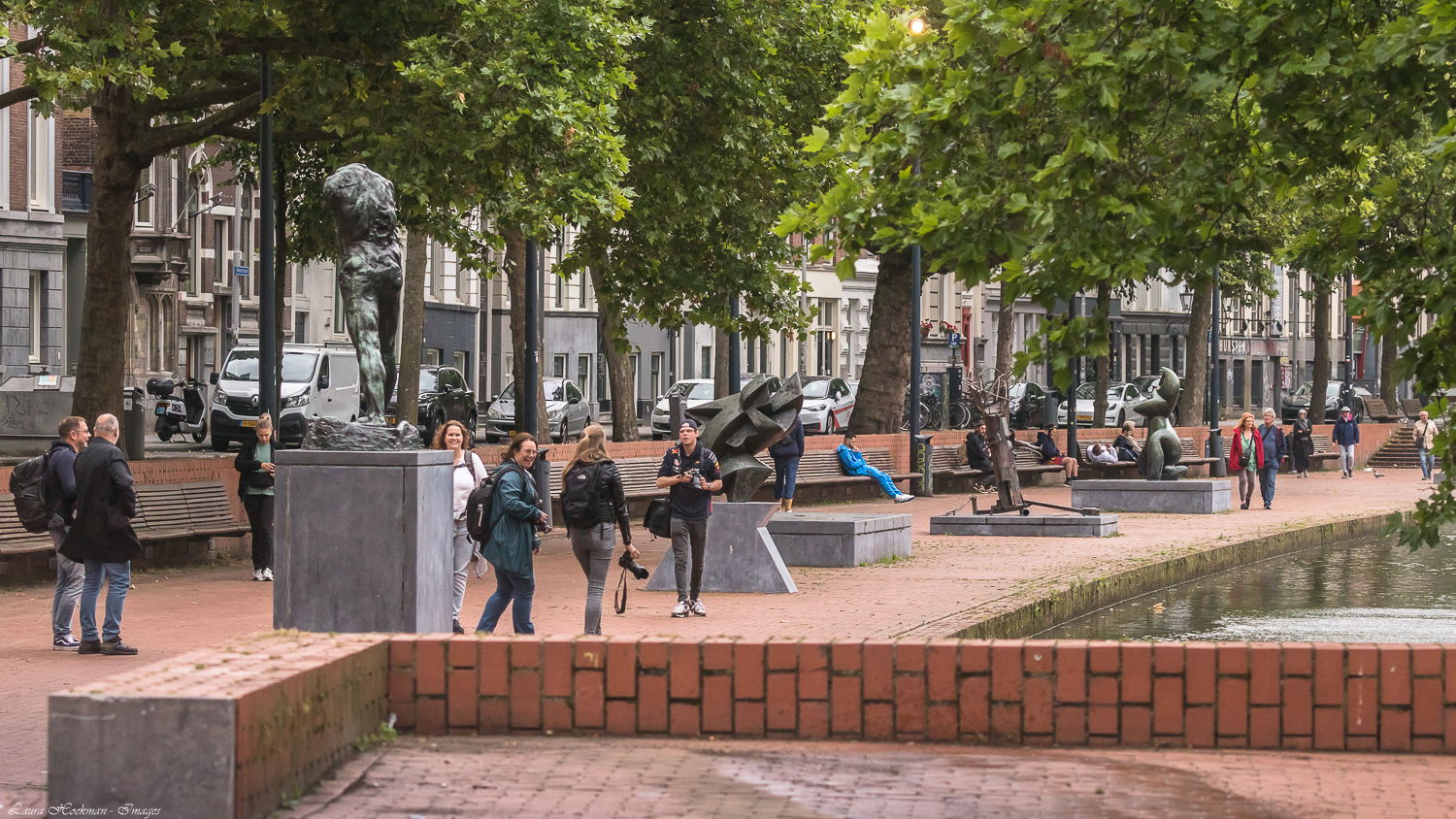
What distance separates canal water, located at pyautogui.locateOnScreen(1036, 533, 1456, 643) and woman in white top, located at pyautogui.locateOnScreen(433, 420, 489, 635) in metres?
4.12

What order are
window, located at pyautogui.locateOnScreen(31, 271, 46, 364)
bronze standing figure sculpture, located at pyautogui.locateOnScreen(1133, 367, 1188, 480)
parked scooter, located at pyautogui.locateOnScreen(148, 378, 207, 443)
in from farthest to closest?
1. window, located at pyautogui.locateOnScreen(31, 271, 46, 364)
2. parked scooter, located at pyautogui.locateOnScreen(148, 378, 207, 443)
3. bronze standing figure sculpture, located at pyautogui.locateOnScreen(1133, 367, 1188, 480)

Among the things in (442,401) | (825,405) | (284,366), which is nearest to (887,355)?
(442,401)

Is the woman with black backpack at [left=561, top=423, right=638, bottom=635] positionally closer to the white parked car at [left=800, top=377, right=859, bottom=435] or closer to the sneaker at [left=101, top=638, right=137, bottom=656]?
the sneaker at [left=101, top=638, right=137, bottom=656]

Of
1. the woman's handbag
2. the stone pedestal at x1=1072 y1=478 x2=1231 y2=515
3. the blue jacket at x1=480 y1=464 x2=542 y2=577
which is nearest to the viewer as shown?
the blue jacket at x1=480 y1=464 x2=542 y2=577

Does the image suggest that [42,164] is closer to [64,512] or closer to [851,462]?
[851,462]

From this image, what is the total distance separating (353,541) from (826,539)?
9.42m

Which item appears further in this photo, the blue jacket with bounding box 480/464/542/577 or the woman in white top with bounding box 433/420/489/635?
the woman in white top with bounding box 433/420/489/635

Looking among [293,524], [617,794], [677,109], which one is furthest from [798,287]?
[617,794]

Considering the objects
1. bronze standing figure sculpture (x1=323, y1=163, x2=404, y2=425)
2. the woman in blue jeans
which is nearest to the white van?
the woman in blue jeans

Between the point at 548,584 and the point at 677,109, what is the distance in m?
8.55

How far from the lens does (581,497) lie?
44.9 feet

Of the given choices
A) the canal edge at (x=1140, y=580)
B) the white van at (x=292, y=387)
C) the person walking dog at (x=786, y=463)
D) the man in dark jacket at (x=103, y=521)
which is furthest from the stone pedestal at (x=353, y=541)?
the white van at (x=292, y=387)

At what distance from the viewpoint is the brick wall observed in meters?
8.00

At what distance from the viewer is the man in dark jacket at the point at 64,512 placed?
1370 centimetres
